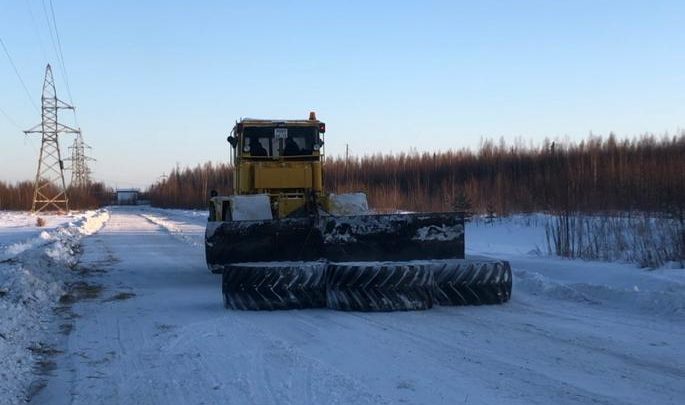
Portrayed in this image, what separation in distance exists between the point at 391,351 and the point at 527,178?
27.6 metres

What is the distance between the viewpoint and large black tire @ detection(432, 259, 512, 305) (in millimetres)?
9430

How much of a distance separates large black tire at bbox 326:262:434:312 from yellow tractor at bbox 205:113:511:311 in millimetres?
13

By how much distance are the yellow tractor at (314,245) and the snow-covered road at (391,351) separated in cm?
30

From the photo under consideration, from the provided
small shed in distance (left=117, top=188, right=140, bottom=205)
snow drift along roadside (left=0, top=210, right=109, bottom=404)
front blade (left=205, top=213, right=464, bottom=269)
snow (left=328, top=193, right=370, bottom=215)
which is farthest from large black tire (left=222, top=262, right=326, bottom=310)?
small shed in distance (left=117, top=188, right=140, bottom=205)

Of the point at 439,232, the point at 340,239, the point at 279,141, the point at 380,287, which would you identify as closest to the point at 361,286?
the point at 380,287

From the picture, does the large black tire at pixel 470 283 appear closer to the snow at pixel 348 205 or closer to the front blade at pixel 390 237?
the front blade at pixel 390 237

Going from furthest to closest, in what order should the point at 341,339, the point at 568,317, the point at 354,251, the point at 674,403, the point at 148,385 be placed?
the point at 354,251 < the point at 568,317 < the point at 341,339 < the point at 148,385 < the point at 674,403

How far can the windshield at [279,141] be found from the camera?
1390 centimetres

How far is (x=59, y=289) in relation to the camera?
1130 cm

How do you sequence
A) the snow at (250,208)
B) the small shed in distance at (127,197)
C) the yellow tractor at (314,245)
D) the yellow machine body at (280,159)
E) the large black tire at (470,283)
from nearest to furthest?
the yellow tractor at (314,245) < the large black tire at (470,283) < the snow at (250,208) < the yellow machine body at (280,159) < the small shed in distance at (127,197)

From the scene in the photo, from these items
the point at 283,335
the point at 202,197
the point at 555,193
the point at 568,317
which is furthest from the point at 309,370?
the point at 202,197

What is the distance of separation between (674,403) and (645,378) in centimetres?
67

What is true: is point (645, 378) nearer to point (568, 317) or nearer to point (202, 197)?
point (568, 317)

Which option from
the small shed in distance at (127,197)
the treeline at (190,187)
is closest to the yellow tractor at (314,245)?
the treeline at (190,187)
